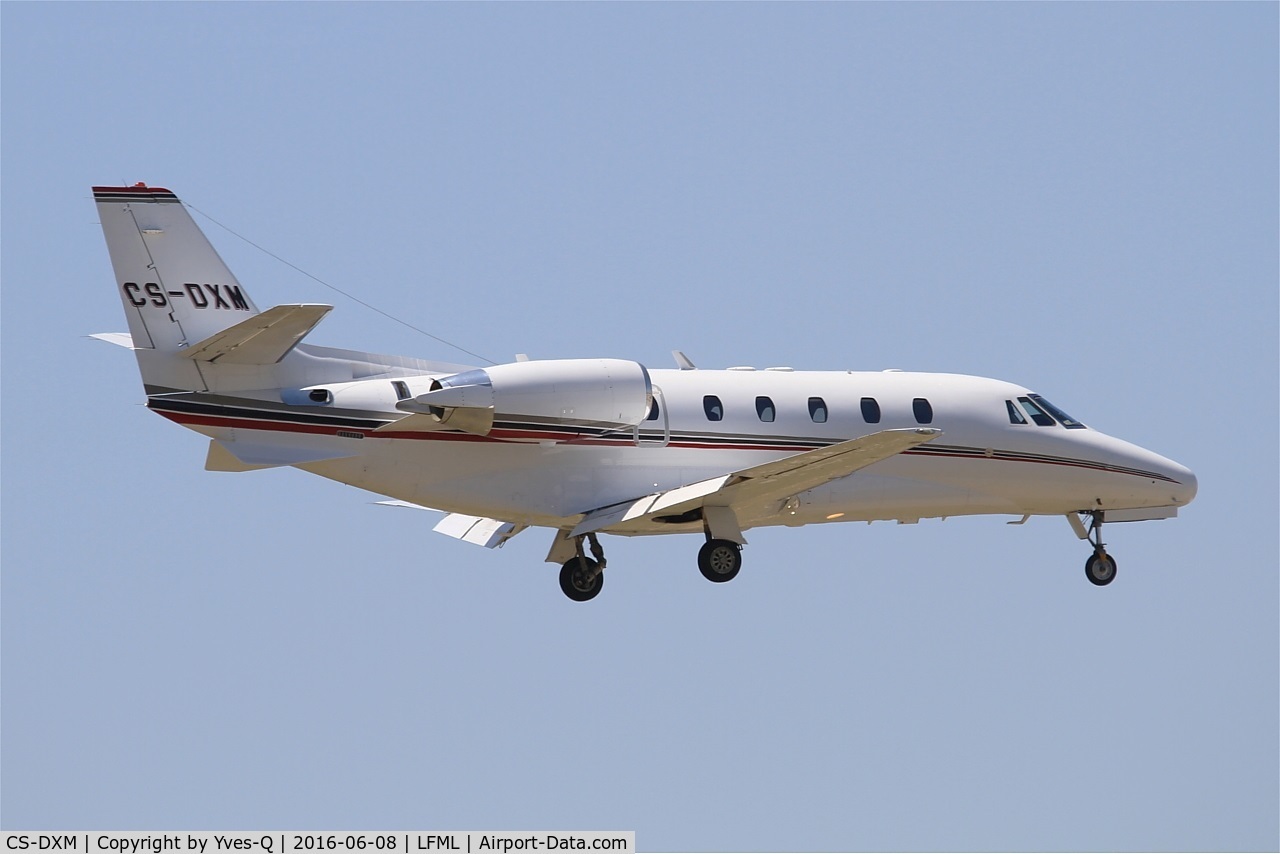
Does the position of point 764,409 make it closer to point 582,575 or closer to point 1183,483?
point 582,575

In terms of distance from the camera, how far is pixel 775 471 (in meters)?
25.4

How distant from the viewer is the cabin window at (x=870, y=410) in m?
27.8

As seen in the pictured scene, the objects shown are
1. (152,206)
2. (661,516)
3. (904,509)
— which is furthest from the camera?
(904,509)

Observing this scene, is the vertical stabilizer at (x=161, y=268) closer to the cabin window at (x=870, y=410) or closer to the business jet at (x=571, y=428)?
the business jet at (x=571, y=428)

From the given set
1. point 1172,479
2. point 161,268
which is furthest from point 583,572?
point 1172,479

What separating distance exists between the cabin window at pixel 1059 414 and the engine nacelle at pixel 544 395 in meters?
7.04

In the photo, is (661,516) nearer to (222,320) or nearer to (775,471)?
(775,471)

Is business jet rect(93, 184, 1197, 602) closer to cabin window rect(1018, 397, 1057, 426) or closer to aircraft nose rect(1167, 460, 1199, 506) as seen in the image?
cabin window rect(1018, 397, 1057, 426)

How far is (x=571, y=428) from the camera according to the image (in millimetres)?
25703

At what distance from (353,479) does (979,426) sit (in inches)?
359

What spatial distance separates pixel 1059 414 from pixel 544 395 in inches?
343

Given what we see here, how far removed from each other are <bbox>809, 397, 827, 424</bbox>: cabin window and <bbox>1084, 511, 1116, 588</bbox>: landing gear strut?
5.33 m

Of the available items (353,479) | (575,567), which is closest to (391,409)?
(353,479)

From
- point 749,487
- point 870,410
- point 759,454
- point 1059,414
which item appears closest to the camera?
point 749,487
